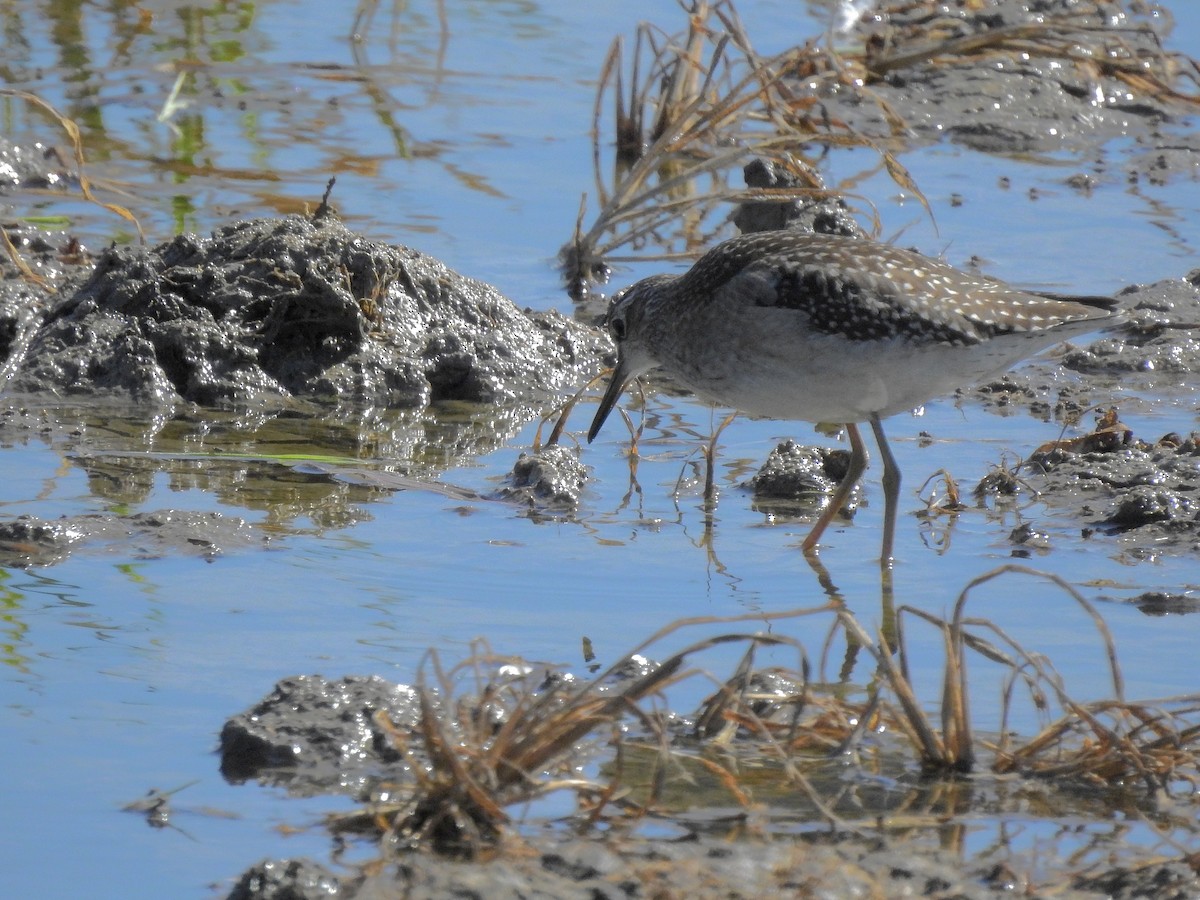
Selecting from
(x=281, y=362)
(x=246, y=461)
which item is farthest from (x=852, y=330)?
(x=281, y=362)

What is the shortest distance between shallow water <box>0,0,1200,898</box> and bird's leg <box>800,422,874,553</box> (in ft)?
0.30

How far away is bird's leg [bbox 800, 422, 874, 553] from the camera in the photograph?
6566 millimetres

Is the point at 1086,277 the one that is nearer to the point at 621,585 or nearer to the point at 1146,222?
the point at 1146,222

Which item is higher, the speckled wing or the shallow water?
the speckled wing

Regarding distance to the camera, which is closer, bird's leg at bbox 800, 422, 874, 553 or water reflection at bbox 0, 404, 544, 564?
water reflection at bbox 0, 404, 544, 564

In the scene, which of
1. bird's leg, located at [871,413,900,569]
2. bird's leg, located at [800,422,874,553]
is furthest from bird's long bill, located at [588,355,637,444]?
bird's leg, located at [871,413,900,569]

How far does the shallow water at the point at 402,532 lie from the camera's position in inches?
177

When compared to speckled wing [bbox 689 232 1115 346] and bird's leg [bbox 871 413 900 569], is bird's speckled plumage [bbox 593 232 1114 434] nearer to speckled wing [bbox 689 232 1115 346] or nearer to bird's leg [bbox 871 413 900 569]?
speckled wing [bbox 689 232 1115 346]

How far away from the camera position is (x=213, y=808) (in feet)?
13.9

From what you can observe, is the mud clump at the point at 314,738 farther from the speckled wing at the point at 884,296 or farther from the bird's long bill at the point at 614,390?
the bird's long bill at the point at 614,390

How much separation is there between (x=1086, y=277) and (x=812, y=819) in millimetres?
6096

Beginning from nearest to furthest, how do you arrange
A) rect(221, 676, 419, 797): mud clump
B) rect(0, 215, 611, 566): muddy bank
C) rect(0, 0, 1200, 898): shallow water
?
rect(221, 676, 419, 797): mud clump < rect(0, 0, 1200, 898): shallow water < rect(0, 215, 611, 566): muddy bank

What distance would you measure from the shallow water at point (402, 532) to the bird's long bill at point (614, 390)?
130 mm

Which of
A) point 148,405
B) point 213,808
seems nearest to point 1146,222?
point 148,405
